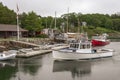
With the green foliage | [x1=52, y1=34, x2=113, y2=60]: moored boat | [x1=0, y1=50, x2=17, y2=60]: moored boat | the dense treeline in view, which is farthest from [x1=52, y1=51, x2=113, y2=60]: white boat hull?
the green foliage

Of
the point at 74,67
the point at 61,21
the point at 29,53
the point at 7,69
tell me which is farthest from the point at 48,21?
the point at 7,69

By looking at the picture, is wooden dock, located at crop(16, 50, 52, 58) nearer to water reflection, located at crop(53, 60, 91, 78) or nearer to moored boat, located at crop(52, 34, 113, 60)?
moored boat, located at crop(52, 34, 113, 60)

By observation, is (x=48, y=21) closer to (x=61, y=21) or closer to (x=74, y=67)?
(x=61, y=21)

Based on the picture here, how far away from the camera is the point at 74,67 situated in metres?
39.2

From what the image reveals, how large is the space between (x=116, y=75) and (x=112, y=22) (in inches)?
5970

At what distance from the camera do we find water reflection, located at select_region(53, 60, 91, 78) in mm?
35625

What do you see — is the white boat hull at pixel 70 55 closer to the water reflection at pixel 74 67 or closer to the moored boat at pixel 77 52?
the moored boat at pixel 77 52

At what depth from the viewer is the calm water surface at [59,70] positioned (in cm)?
3300

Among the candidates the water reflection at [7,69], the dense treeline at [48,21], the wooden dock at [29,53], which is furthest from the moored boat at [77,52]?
the dense treeline at [48,21]

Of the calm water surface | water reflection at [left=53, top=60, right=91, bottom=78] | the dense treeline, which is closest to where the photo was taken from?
the calm water surface

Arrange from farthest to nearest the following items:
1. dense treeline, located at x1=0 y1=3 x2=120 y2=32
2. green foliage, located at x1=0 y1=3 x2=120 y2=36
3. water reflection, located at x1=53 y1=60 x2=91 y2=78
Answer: green foliage, located at x1=0 y1=3 x2=120 y2=36 → dense treeline, located at x1=0 y1=3 x2=120 y2=32 → water reflection, located at x1=53 y1=60 x2=91 y2=78

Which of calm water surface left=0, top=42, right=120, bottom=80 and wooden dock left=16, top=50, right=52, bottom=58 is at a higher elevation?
wooden dock left=16, top=50, right=52, bottom=58

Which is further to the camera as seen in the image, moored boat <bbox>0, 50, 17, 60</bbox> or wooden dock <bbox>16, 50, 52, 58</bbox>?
wooden dock <bbox>16, 50, 52, 58</bbox>

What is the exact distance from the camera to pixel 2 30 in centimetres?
7694
